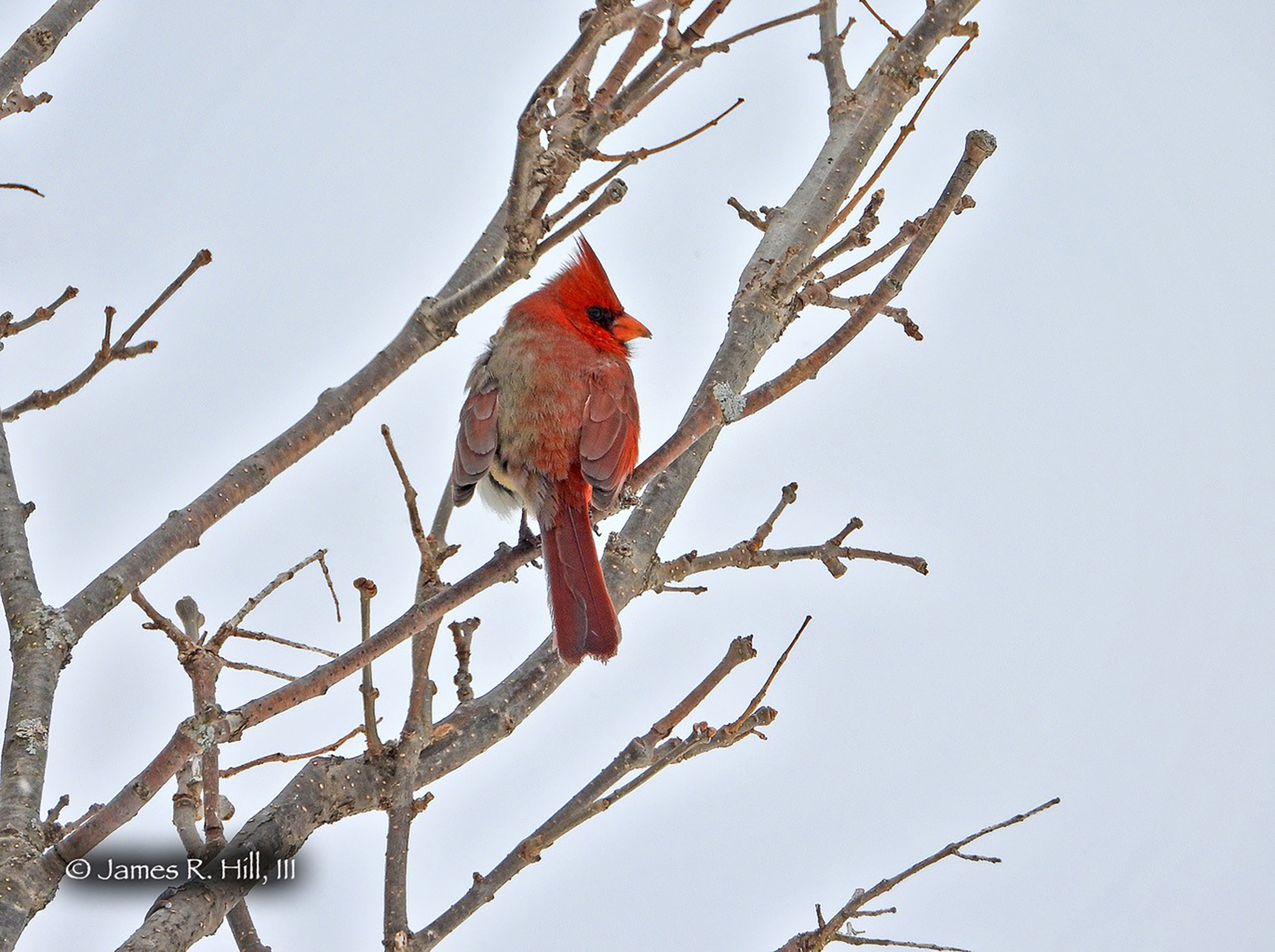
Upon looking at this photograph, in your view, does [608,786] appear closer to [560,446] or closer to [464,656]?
[464,656]

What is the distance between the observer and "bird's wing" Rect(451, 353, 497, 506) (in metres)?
2.96

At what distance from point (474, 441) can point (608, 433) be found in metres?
0.31

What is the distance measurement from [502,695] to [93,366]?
1.02 m

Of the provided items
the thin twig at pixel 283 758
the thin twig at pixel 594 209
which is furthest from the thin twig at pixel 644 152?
the thin twig at pixel 283 758

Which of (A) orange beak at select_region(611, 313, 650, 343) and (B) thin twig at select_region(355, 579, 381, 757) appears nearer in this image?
(B) thin twig at select_region(355, 579, 381, 757)

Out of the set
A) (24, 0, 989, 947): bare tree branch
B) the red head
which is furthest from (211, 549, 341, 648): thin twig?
the red head

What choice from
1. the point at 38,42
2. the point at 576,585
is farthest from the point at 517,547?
the point at 38,42

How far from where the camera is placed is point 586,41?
1.62 meters

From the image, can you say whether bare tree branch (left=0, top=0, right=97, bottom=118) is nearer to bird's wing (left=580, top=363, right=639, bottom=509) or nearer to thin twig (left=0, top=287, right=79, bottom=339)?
thin twig (left=0, top=287, right=79, bottom=339)

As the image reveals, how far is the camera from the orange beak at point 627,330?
11.9 ft

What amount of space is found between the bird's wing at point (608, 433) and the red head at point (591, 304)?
0.28 metres

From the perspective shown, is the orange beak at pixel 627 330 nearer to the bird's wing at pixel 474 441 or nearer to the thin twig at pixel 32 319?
the bird's wing at pixel 474 441

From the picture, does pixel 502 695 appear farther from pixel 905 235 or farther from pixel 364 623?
pixel 905 235

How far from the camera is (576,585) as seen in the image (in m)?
2.71
